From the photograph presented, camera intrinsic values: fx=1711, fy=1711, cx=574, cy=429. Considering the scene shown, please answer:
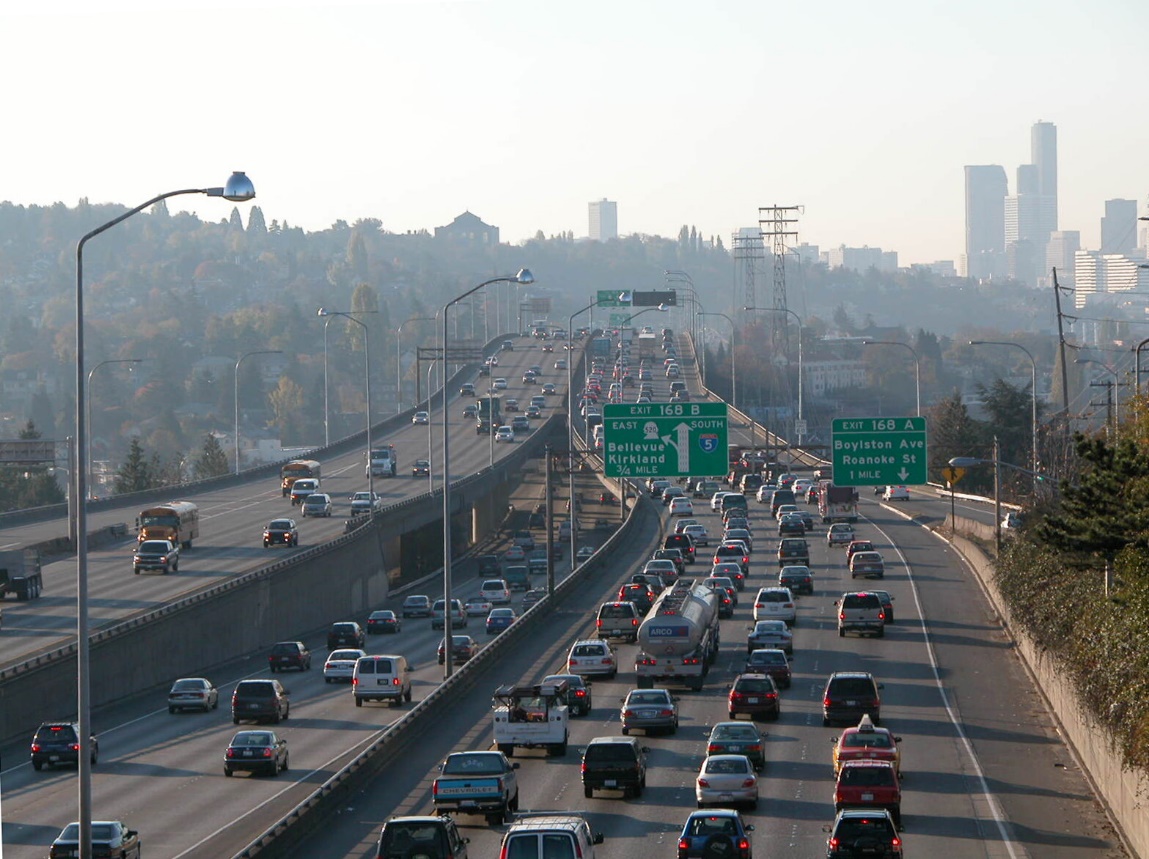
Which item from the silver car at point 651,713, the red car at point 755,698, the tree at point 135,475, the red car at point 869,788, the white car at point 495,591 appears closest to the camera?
the red car at point 869,788

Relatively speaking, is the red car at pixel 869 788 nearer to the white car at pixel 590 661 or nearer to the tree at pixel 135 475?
the white car at pixel 590 661

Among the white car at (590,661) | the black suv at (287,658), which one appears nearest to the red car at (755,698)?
the white car at (590,661)

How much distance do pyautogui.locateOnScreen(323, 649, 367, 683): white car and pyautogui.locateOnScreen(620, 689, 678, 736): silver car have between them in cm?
2011

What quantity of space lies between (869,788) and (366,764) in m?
10.3

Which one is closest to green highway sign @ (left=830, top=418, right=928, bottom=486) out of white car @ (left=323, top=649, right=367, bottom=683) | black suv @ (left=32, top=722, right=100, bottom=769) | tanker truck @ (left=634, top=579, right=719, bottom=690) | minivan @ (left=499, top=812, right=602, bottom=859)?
tanker truck @ (left=634, top=579, right=719, bottom=690)

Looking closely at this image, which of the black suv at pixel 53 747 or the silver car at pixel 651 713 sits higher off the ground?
the silver car at pixel 651 713

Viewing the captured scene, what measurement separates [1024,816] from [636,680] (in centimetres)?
1999

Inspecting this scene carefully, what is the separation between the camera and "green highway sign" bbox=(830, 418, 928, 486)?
1999 inches

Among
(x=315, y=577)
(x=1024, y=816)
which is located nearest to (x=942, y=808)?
(x=1024, y=816)

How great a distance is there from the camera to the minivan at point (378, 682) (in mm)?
51406

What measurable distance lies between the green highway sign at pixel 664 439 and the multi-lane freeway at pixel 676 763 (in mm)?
6227

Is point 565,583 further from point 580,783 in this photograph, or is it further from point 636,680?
point 580,783

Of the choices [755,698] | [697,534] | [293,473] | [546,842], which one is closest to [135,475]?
[293,473]

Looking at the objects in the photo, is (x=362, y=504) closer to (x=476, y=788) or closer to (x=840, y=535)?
(x=840, y=535)
